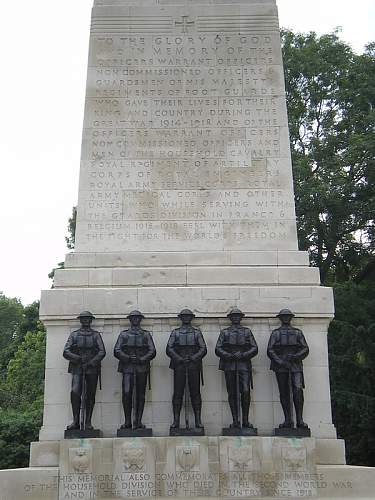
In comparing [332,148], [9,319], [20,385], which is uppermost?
[9,319]

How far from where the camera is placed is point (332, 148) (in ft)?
89.3

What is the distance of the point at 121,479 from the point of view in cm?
1240

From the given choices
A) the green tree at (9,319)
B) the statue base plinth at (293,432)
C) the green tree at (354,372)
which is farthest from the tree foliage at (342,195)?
the green tree at (9,319)

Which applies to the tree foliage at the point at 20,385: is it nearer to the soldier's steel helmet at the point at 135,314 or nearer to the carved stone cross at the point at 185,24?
the soldier's steel helmet at the point at 135,314

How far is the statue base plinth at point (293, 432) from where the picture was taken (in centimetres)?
1290

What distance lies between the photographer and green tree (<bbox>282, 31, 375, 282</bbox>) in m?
25.6

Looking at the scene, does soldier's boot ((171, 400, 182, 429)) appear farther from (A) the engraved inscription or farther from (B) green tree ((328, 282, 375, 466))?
(B) green tree ((328, 282, 375, 466))

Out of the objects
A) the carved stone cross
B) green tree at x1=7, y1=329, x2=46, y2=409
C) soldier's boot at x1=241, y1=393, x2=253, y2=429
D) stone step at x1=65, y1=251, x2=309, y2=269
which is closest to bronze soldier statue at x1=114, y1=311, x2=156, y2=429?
soldier's boot at x1=241, y1=393, x2=253, y2=429

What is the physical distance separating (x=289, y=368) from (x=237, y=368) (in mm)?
928

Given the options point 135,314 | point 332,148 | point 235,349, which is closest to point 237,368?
point 235,349

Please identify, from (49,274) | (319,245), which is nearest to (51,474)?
(319,245)

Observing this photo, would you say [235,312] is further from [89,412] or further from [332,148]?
[332,148]

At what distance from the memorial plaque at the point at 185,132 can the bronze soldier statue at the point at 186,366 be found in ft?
8.34

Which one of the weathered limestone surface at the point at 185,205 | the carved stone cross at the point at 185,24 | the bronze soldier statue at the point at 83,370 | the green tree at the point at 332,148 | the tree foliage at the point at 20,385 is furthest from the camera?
the green tree at the point at 332,148
